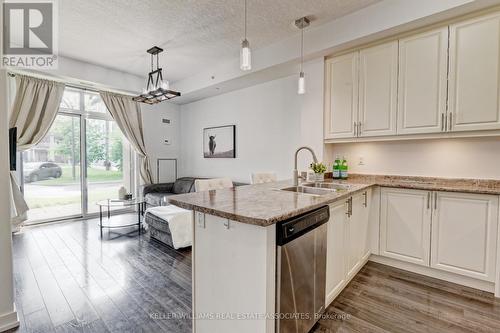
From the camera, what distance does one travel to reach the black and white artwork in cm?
505

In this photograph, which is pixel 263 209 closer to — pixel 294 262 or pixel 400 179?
pixel 294 262

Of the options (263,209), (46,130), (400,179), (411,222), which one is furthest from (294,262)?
(46,130)

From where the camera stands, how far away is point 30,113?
4.11 meters

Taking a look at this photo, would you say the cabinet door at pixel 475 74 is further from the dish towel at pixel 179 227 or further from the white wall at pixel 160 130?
the white wall at pixel 160 130

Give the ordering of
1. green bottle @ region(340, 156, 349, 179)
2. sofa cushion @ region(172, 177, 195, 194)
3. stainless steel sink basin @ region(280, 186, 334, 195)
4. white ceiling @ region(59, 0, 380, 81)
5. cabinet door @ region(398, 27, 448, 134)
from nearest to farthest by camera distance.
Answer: stainless steel sink basin @ region(280, 186, 334, 195) < cabinet door @ region(398, 27, 448, 134) < white ceiling @ region(59, 0, 380, 81) < green bottle @ region(340, 156, 349, 179) < sofa cushion @ region(172, 177, 195, 194)

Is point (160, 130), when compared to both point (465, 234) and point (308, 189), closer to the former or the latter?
point (308, 189)

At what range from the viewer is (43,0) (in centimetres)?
268

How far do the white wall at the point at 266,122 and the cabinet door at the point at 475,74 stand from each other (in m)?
1.44

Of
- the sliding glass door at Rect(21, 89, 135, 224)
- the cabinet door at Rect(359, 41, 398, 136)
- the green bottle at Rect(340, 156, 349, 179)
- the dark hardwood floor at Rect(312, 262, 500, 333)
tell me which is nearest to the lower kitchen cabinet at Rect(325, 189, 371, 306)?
the dark hardwood floor at Rect(312, 262, 500, 333)

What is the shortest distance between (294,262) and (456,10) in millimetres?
2825

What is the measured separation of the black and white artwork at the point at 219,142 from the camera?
16.6 ft

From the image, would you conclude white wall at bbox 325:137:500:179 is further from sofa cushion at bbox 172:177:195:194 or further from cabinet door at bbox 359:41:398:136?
sofa cushion at bbox 172:177:195:194

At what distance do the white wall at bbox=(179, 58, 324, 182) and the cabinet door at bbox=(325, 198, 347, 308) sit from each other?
155 centimetres

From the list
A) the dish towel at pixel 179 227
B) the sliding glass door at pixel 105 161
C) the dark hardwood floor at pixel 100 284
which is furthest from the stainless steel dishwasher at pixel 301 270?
the sliding glass door at pixel 105 161
